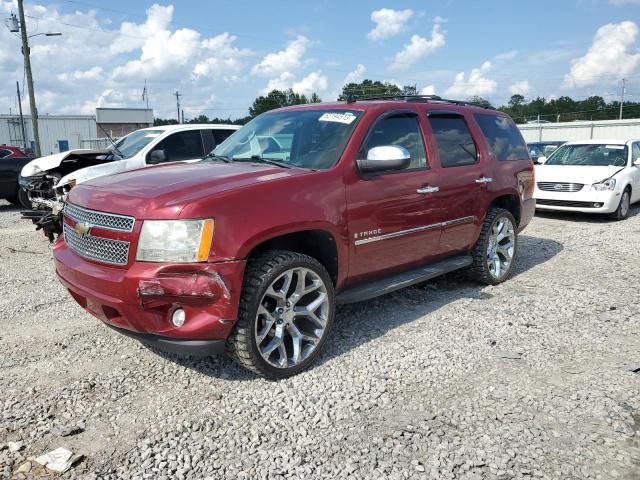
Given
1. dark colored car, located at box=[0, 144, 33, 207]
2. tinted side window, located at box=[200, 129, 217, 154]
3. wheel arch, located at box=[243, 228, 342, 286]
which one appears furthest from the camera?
dark colored car, located at box=[0, 144, 33, 207]

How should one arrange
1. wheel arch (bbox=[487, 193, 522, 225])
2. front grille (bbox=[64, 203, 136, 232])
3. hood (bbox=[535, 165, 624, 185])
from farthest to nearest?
hood (bbox=[535, 165, 624, 185]) → wheel arch (bbox=[487, 193, 522, 225]) → front grille (bbox=[64, 203, 136, 232])

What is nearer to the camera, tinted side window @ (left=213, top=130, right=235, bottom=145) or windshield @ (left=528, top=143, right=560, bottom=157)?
tinted side window @ (left=213, top=130, right=235, bottom=145)

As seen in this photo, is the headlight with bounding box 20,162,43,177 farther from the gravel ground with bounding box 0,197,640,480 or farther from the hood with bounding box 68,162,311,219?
the hood with bounding box 68,162,311,219

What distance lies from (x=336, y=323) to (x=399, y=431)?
5.59 feet

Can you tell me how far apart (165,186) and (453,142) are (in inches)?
116

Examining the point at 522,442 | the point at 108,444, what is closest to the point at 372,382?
the point at 522,442

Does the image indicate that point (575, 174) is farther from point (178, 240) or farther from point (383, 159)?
point (178, 240)

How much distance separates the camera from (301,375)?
366 cm

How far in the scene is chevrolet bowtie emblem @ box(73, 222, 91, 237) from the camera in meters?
3.47

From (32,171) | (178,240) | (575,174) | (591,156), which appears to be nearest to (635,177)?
(591,156)

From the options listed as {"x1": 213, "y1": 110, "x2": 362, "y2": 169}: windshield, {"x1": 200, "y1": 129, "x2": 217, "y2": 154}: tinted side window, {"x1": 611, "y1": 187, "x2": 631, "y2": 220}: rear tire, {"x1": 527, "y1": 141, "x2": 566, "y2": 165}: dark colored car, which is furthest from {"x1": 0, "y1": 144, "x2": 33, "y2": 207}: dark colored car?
{"x1": 527, "y1": 141, "x2": 566, "y2": 165}: dark colored car

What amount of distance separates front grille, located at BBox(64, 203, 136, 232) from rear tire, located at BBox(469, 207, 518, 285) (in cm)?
364

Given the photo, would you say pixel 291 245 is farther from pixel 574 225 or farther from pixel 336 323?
pixel 574 225

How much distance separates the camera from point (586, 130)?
39625 millimetres
